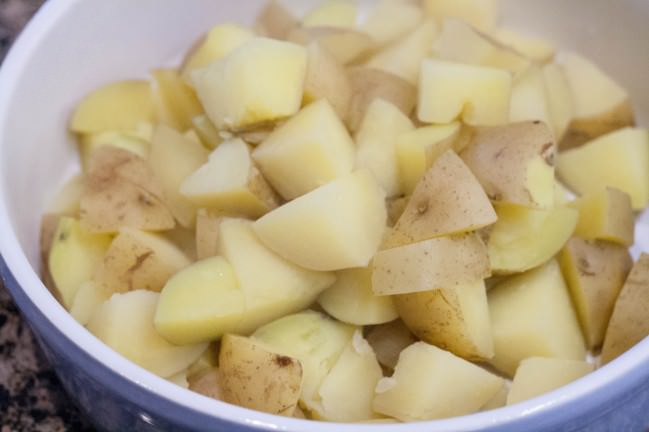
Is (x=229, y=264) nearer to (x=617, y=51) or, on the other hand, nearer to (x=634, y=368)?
(x=634, y=368)

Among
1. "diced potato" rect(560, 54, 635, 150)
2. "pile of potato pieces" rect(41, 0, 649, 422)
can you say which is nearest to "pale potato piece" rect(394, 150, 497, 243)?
"pile of potato pieces" rect(41, 0, 649, 422)

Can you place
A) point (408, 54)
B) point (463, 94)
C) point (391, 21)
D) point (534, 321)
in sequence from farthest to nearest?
point (391, 21)
point (408, 54)
point (463, 94)
point (534, 321)

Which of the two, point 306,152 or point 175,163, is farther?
point 175,163

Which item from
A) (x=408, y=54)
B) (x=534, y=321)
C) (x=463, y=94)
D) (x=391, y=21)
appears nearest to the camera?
(x=534, y=321)

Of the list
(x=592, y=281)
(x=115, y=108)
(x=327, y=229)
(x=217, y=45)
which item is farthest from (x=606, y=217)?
(x=115, y=108)

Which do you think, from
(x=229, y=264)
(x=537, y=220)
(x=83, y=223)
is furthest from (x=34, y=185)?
(x=537, y=220)

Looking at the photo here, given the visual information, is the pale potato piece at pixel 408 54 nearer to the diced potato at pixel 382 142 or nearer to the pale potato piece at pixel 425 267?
the diced potato at pixel 382 142

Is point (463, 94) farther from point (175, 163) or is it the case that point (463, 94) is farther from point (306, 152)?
point (175, 163)
